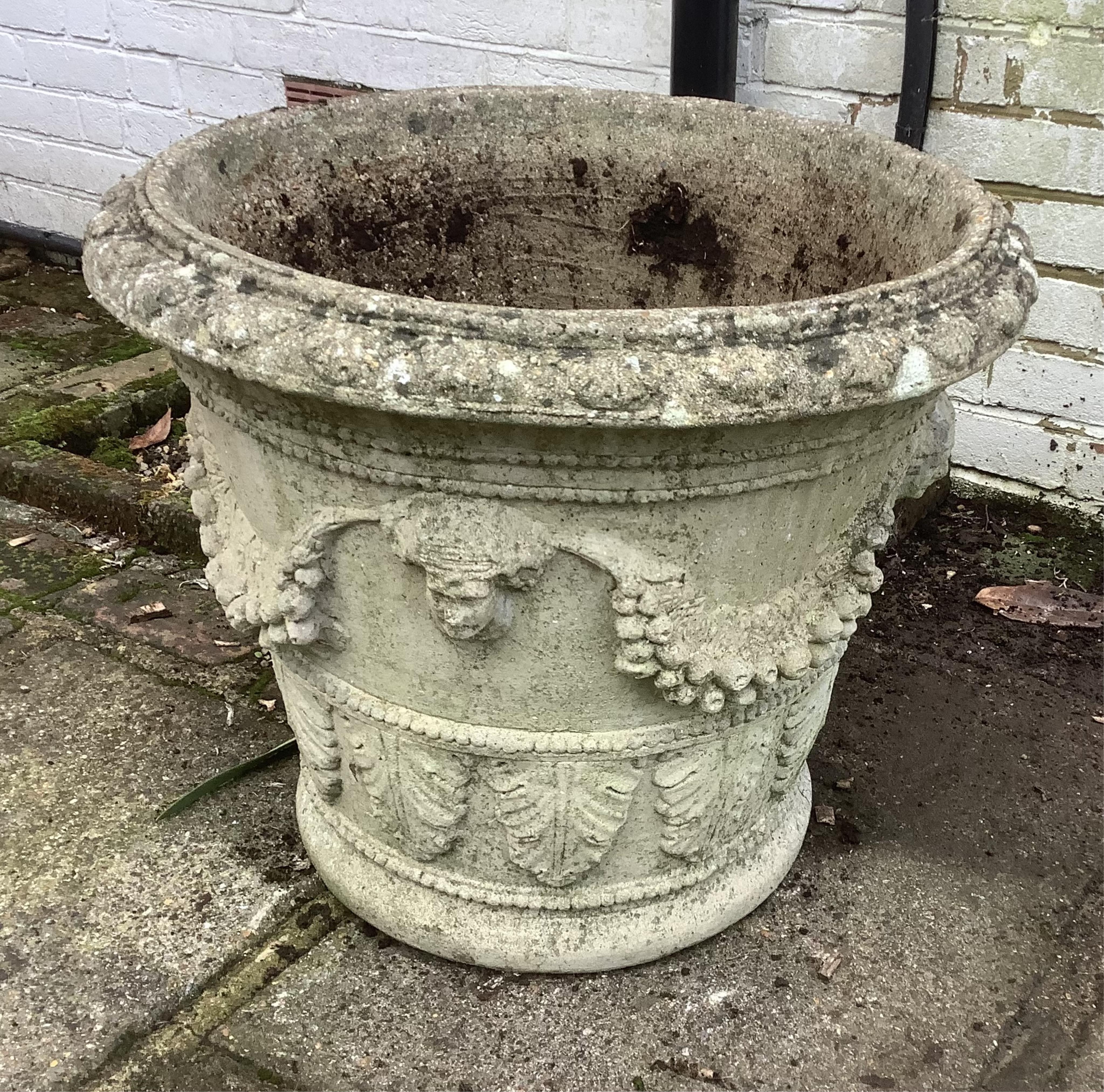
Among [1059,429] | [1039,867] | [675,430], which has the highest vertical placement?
[675,430]

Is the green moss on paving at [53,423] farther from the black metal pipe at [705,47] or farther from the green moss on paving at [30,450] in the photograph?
the black metal pipe at [705,47]

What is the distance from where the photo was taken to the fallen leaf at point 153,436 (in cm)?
287

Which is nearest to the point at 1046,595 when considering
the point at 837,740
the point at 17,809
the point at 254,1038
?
the point at 837,740

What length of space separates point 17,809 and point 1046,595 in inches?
78.3

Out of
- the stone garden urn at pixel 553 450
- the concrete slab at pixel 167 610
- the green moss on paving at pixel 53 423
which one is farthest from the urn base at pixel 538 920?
the green moss on paving at pixel 53 423

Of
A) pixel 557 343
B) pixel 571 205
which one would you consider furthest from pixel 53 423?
pixel 557 343

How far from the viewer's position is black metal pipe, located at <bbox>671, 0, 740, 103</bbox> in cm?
227

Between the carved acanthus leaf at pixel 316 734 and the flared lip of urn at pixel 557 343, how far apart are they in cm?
56

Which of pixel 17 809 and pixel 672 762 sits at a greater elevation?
pixel 672 762

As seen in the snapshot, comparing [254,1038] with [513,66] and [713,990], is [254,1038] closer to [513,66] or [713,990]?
[713,990]

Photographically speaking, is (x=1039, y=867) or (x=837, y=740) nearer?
(x=1039, y=867)

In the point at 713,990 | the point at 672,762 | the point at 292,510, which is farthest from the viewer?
the point at 713,990

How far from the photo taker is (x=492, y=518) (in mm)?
1215

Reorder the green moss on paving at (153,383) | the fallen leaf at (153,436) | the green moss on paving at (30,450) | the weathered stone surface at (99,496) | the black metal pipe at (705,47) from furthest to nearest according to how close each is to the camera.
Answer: the green moss on paving at (153,383) < the fallen leaf at (153,436) < the green moss on paving at (30,450) < the weathered stone surface at (99,496) < the black metal pipe at (705,47)
